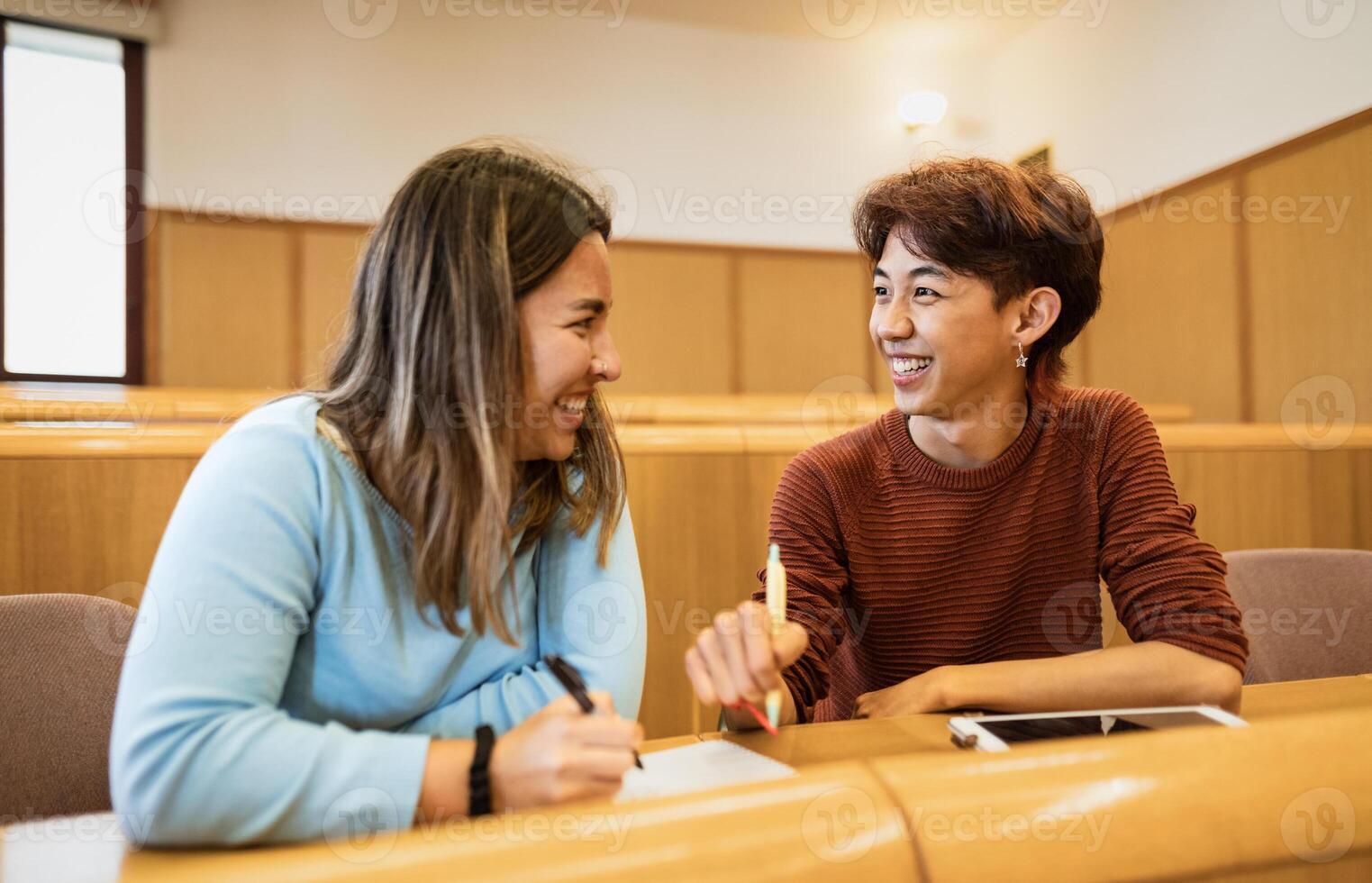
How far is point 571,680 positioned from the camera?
0.88 meters

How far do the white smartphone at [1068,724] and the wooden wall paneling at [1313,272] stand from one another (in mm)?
3589

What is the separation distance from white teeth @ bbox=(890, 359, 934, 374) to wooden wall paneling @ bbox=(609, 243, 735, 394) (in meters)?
4.33

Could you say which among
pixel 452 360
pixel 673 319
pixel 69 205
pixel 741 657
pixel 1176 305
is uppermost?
pixel 69 205

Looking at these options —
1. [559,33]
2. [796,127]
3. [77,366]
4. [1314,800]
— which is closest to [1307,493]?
[1314,800]

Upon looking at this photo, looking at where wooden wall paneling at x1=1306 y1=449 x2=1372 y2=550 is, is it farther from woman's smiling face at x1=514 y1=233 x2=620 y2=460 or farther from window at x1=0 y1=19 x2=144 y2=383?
window at x1=0 y1=19 x2=144 y2=383

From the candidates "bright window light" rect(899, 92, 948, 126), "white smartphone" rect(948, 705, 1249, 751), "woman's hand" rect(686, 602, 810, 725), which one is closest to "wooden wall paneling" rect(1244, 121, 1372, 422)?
"bright window light" rect(899, 92, 948, 126)

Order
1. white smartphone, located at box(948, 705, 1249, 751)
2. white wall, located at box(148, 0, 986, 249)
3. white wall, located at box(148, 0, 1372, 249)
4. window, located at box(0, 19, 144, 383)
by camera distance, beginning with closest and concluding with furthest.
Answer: white smartphone, located at box(948, 705, 1249, 751)
white wall, located at box(148, 0, 1372, 249)
window, located at box(0, 19, 144, 383)
white wall, located at box(148, 0, 986, 249)

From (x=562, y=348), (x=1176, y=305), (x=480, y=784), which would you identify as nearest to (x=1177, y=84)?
(x=1176, y=305)

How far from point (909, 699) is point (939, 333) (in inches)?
23.4

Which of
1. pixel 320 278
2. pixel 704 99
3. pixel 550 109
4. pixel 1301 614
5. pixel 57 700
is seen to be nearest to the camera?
pixel 57 700

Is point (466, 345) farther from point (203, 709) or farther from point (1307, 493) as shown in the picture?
point (1307, 493)

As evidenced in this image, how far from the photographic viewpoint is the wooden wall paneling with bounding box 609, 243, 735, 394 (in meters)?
5.80

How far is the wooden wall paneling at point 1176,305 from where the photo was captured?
443 centimetres

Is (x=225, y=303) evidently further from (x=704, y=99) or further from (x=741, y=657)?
(x=741, y=657)
